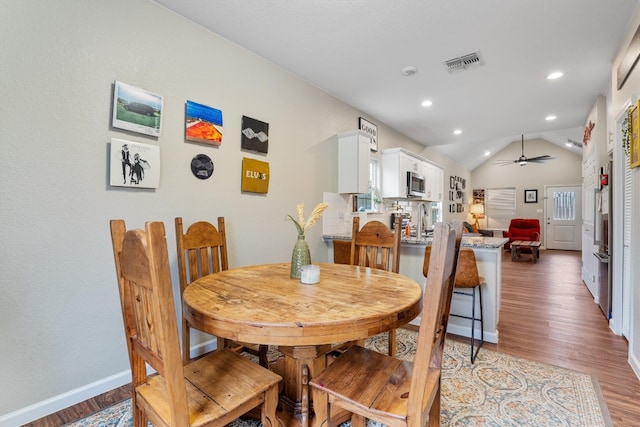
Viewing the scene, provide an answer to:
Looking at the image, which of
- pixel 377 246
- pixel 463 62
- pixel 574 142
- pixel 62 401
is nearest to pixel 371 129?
pixel 463 62

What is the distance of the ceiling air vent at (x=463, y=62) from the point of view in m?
2.71

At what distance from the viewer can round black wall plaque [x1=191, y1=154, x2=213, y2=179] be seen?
2.28 metres

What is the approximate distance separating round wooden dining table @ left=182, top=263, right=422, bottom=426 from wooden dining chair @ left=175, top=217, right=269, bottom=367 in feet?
1.33

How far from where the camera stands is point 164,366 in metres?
0.87

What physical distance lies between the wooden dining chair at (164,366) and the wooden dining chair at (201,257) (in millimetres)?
690

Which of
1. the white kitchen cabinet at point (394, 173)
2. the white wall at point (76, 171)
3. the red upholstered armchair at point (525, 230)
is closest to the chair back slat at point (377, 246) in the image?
the white wall at point (76, 171)

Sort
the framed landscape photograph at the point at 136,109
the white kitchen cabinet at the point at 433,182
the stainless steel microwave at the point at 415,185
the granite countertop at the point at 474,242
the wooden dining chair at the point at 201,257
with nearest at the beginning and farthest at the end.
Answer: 1. the framed landscape photograph at the point at 136,109
2. the wooden dining chair at the point at 201,257
3. the granite countertop at the point at 474,242
4. the stainless steel microwave at the point at 415,185
5. the white kitchen cabinet at the point at 433,182

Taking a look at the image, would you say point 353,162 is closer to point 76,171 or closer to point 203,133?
point 203,133

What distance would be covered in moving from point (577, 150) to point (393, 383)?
1089 cm

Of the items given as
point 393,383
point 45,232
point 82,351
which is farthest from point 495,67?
point 82,351

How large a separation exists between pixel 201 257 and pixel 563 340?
10.3 ft

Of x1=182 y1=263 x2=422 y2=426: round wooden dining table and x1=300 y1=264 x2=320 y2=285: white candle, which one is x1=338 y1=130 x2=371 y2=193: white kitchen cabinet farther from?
x1=300 y1=264 x2=320 y2=285: white candle

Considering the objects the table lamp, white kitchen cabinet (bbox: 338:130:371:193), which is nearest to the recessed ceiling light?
white kitchen cabinet (bbox: 338:130:371:193)

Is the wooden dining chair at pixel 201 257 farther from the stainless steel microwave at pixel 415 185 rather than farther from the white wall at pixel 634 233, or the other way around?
the stainless steel microwave at pixel 415 185
